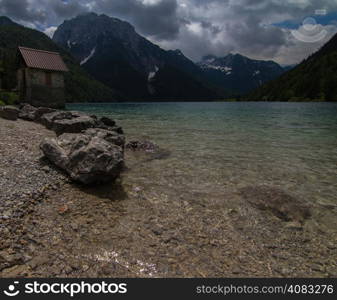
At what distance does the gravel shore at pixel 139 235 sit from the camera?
462 cm

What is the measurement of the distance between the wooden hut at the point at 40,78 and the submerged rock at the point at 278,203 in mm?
47431

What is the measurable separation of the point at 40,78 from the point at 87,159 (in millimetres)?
46575

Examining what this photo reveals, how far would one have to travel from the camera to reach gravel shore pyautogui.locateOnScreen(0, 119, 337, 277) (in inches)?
182

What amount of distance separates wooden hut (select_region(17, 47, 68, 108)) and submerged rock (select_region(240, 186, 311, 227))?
47431 mm

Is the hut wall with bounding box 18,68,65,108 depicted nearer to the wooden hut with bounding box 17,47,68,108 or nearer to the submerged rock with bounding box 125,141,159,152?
the wooden hut with bounding box 17,47,68,108

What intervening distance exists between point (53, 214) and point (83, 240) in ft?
4.17

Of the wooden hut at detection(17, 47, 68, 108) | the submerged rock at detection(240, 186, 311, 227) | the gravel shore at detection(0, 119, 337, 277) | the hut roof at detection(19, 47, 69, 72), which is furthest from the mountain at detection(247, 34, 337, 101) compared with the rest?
the gravel shore at detection(0, 119, 337, 277)

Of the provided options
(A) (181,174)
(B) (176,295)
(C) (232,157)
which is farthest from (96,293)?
(C) (232,157)

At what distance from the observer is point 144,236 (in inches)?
223

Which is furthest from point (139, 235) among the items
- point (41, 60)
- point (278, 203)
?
point (41, 60)

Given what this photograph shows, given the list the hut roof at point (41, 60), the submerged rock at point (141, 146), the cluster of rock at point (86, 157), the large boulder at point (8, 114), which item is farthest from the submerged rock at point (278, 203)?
the hut roof at point (41, 60)

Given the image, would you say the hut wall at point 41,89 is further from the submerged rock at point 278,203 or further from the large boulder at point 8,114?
the submerged rock at point 278,203

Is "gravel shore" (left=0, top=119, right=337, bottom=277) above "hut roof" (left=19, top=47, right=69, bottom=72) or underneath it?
underneath

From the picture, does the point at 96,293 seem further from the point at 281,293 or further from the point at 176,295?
the point at 281,293
